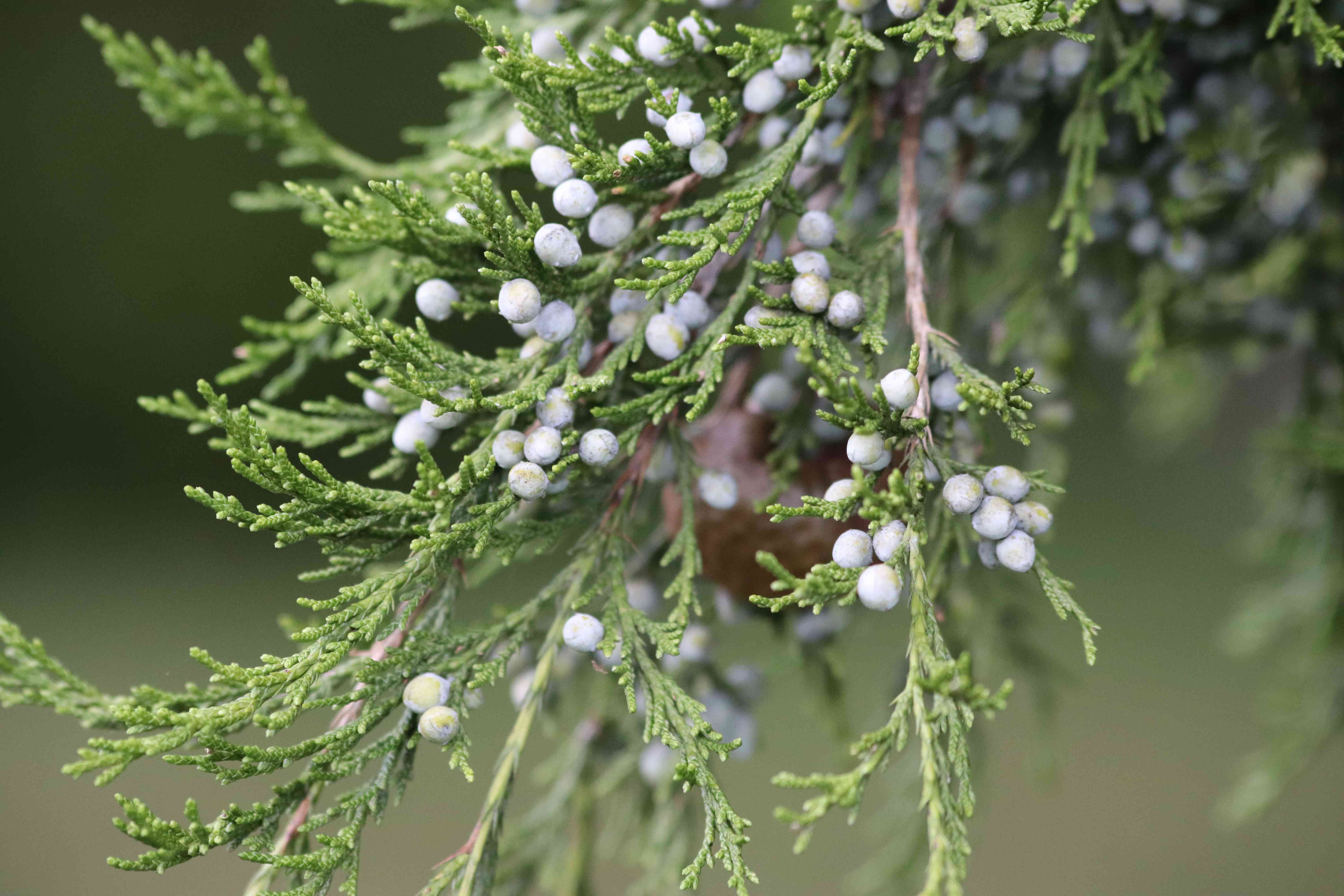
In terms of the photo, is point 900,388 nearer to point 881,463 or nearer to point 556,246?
point 881,463

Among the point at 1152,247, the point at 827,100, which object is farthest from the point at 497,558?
the point at 1152,247

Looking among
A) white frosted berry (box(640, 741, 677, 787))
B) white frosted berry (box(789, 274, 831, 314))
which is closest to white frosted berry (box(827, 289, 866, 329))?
white frosted berry (box(789, 274, 831, 314))

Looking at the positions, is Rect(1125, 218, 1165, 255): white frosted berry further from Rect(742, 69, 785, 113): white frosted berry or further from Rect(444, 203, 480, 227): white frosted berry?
Rect(444, 203, 480, 227): white frosted berry

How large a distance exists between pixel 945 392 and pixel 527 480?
259 mm

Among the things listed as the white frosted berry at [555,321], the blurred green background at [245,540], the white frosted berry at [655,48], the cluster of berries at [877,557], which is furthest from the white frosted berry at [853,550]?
the blurred green background at [245,540]

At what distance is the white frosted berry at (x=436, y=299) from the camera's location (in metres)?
0.55

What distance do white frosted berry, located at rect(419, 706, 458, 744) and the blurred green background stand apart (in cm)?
147

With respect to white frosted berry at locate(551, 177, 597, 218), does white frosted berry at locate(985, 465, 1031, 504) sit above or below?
below

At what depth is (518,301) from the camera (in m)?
0.50

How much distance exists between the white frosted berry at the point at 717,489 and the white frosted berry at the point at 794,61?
26 cm

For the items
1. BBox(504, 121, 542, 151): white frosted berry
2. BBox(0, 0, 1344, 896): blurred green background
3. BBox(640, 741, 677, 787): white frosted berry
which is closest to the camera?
BBox(504, 121, 542, 151): white frosted berry

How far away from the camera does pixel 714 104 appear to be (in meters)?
0.50

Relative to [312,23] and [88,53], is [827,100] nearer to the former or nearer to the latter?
[312,23]

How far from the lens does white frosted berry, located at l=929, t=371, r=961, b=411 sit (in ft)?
1.75
